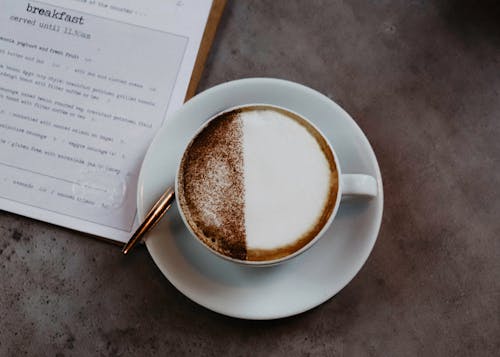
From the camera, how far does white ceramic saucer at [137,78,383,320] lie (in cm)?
58

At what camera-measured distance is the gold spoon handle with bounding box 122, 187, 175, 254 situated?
59cm

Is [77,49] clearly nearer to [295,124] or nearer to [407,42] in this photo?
[295,124]

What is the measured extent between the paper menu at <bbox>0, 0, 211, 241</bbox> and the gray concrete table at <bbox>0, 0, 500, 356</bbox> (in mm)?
47

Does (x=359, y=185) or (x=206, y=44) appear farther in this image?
(x=206, y=44)

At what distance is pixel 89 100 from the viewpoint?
0.72 metres

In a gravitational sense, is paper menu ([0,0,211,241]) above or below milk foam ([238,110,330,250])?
below

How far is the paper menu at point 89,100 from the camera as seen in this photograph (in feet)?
2.30

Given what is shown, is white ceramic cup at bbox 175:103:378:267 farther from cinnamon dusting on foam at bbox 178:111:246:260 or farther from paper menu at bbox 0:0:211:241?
paper menu at bbox 0:0:211:241

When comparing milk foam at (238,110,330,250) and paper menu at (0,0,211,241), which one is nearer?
milk foam at (238,110,330,250)

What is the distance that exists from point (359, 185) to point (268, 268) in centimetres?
16

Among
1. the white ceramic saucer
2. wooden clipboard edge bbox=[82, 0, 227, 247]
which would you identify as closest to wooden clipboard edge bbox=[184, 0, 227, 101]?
wooden clipboard edge bbox=[82, 0, 227, 247]

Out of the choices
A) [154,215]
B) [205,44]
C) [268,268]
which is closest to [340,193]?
[268,268]

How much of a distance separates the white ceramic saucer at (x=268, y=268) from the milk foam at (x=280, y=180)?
6 centimetres

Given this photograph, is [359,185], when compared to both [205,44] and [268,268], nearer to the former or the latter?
[268,268]
